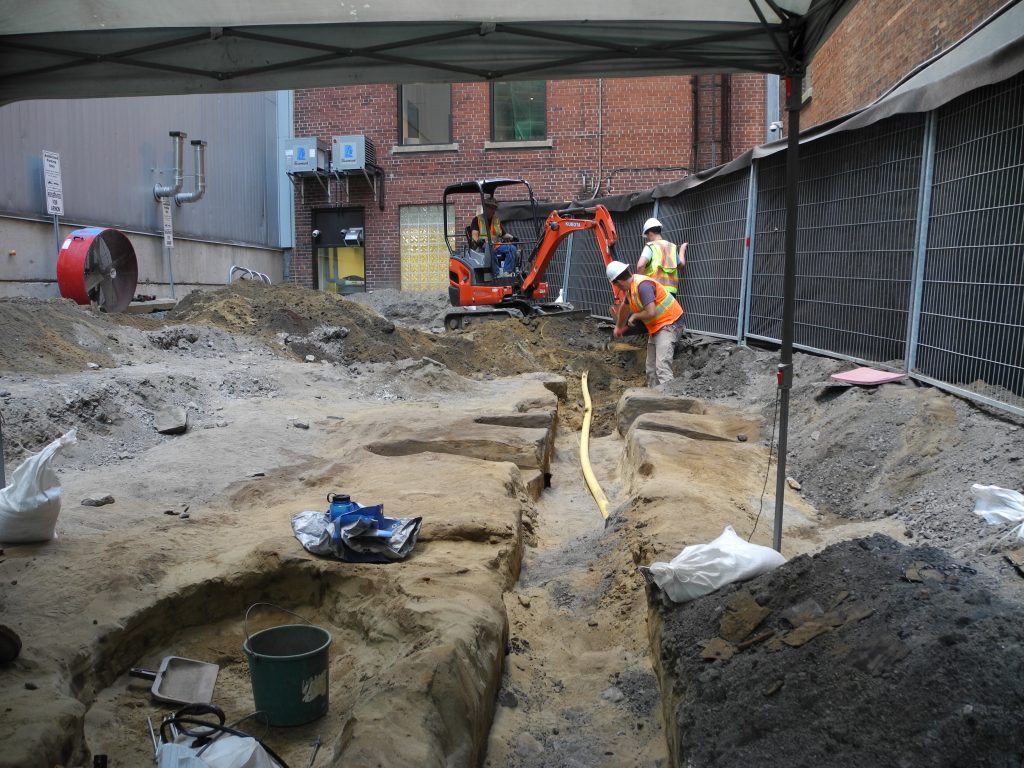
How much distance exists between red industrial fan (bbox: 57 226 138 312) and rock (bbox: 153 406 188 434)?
5177 millimetres

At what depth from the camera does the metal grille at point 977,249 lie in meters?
5.14

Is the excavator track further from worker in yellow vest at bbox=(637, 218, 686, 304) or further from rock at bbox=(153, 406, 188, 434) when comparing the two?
rock at bbox=(153, 406, 188, 434)

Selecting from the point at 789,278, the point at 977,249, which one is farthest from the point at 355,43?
the point at 977,249

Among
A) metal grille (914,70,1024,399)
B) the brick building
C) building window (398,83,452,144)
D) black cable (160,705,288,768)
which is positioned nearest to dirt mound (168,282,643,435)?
metal grille (914,70,1024,399)

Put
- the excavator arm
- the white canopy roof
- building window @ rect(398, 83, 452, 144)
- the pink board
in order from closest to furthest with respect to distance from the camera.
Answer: the white canopy roof
the pink board
the excavator arm
building window @ rect(398, 83, 452, 144)

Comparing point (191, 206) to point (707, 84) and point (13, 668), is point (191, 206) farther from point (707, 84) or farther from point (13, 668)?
point (13, 668)

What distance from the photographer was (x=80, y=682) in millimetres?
3135

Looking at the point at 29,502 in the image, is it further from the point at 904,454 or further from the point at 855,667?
the point at 904,454

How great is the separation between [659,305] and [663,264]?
145 cm

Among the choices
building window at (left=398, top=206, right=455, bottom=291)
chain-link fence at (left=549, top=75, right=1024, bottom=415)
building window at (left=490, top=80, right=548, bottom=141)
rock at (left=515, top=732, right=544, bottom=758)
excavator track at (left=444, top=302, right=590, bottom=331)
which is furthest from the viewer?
building window at (left=398, top=206, right=455, bottom=291)

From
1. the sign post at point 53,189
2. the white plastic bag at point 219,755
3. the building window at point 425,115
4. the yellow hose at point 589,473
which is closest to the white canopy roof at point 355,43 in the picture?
the yellow hose at point 589,473

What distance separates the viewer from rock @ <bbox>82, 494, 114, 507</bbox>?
5113mm

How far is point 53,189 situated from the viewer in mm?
12203

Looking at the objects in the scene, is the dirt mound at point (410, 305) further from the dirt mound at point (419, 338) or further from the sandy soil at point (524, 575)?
Result: the sandy soil at point (524, 575)
